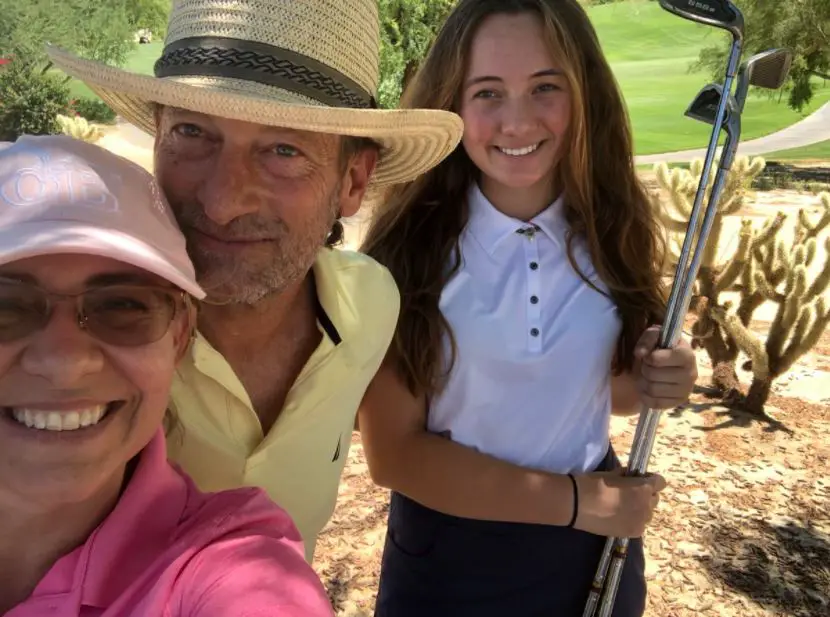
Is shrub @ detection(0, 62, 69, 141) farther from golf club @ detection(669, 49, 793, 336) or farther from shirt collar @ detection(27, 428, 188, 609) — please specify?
shirt collar @ detection(27, 428, 188, 609)

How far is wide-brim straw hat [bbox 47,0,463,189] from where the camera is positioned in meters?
1.44

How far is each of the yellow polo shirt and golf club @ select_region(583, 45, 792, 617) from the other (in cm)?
79

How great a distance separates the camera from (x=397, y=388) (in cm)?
201

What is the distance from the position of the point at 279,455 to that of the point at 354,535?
250 centimetres

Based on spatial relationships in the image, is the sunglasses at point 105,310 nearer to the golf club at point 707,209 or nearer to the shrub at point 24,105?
the golf club at point 707,209

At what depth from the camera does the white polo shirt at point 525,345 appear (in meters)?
1.95

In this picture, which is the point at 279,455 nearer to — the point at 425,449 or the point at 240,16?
the point at 425,449

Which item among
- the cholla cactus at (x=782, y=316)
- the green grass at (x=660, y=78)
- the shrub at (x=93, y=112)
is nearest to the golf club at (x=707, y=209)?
the cholla cactus at (x=782, y=316)

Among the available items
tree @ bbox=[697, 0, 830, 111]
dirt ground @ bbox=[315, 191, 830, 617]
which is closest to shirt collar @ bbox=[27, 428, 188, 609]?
dirt ground @ bbox=[315, 191, 830, 617]

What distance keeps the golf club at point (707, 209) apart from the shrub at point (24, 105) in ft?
72.6

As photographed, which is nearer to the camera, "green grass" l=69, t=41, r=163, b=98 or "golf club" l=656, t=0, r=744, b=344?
"golf club" l=656, t=0, r=744, b=344

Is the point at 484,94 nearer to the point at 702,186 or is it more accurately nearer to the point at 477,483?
the point at 702,186

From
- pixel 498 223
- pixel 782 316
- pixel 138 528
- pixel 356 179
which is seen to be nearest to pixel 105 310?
pixel 138 528

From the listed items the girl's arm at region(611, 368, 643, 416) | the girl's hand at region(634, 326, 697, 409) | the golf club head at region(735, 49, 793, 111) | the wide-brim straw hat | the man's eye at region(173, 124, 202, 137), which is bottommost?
the girl's arm at region(611, 368, 643, 416)
